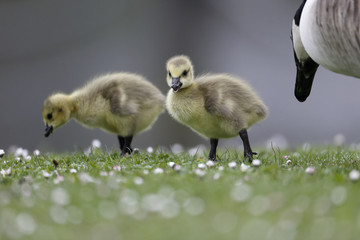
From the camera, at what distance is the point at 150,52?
31.4 feet

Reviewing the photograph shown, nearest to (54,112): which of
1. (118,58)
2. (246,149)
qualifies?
(246,149)

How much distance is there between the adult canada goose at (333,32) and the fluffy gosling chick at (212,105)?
74 cm

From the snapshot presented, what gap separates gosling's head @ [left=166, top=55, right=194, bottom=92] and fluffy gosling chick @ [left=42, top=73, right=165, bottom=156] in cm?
66

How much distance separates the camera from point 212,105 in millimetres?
4219

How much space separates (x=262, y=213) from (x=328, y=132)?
10143mm

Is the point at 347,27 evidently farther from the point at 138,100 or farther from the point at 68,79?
the point at 68,79

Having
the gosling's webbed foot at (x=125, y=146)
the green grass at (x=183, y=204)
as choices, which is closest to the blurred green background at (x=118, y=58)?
the gosling's webbed foot at (x=125, y=146)

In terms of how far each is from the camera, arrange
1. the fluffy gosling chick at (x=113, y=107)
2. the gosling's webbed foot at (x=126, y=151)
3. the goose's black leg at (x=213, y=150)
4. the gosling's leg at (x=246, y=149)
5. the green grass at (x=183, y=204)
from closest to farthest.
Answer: the green grass at (x=183, y=204), the gosling's leg at (x=246, y=149), the goose's black leg at (x=213, y=150), the gosling's webbed foot at (x=126, y=151), the fluffy gosling chick at (x=113, y=107)

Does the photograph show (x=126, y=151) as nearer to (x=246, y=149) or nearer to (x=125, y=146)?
(x=125, y=146)

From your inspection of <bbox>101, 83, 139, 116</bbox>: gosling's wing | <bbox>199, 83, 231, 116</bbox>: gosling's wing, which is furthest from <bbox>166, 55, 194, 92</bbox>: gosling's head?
<bbox>101, 83, 139, 116</bbox>: gosling's wing

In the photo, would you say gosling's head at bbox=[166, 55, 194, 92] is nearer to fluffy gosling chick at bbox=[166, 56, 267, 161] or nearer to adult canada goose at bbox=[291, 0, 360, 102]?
fluffy gosling chick at bbox=[166, 56, 267, 161]

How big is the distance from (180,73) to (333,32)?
1.18m

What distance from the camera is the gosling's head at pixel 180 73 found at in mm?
4156

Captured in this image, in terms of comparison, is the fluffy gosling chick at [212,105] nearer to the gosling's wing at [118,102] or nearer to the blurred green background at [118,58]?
the gosling's wing at [118,102]
